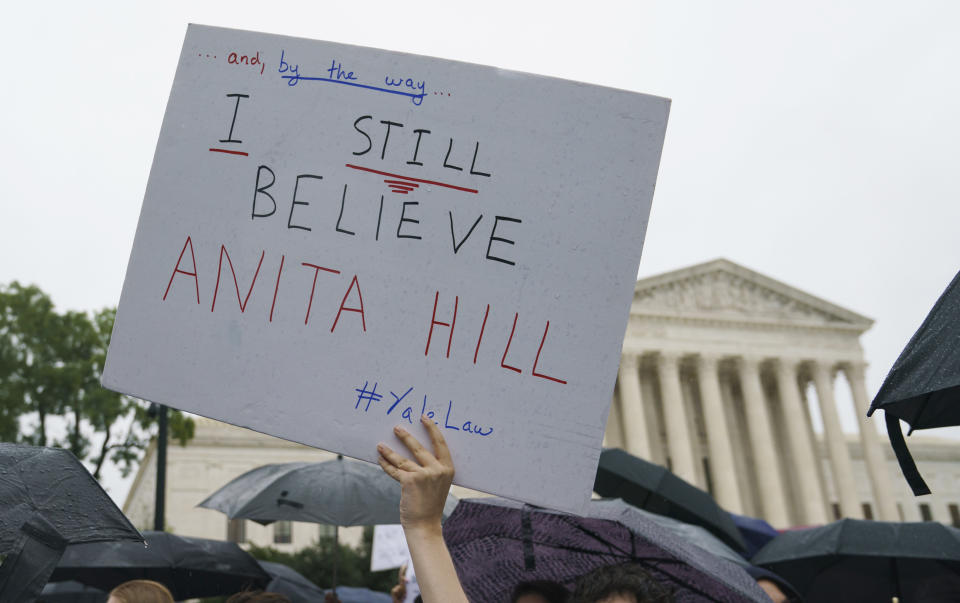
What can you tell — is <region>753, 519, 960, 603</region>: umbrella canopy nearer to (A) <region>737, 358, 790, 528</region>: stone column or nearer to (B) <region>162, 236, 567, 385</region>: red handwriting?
(B) <region>162, 236, 567, 385</region>: red handwriting

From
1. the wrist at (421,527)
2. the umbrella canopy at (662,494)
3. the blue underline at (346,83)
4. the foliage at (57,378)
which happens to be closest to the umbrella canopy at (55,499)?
the wrist at (421,527)

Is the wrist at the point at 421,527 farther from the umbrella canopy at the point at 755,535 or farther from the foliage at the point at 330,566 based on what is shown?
the foliage at the point at 330,566

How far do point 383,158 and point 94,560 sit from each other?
495 cm

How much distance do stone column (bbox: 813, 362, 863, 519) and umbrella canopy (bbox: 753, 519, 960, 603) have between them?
151 feet

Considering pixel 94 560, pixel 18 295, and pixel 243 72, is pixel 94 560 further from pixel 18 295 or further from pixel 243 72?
pixel 18 295

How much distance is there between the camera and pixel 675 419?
170ft

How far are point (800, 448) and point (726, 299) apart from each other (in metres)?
9.61

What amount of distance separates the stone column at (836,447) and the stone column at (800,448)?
113cm

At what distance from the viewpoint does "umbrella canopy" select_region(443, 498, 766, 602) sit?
442 cm

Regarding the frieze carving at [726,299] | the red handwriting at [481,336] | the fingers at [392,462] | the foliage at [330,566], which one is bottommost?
the foliage at [330,566]

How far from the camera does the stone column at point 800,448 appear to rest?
5188 centimetres

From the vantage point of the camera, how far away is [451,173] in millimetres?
2527

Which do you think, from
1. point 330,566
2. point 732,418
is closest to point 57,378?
point 330,566

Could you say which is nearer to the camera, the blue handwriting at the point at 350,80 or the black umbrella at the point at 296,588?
the blue handwriting at the point at 350,80
